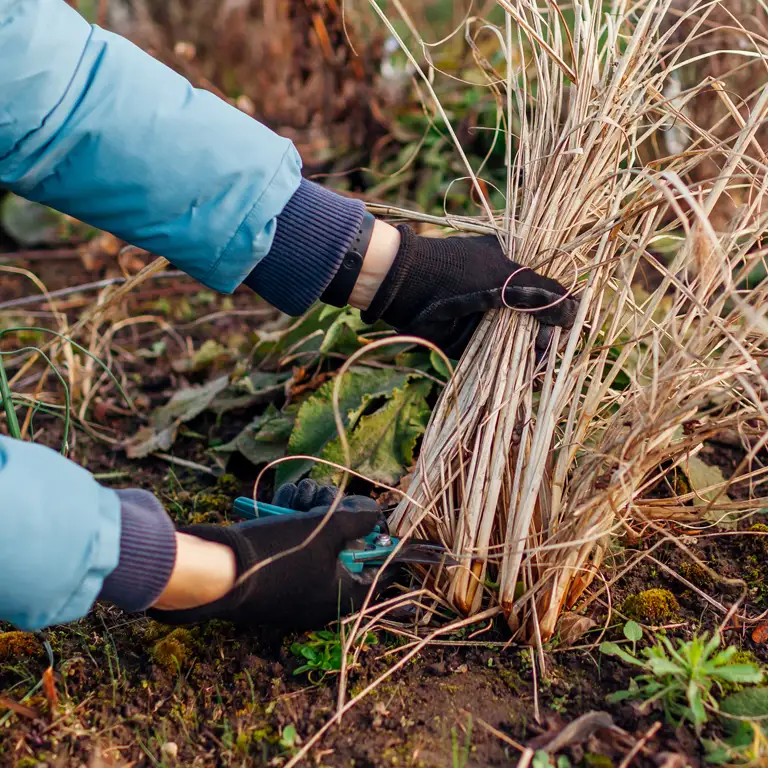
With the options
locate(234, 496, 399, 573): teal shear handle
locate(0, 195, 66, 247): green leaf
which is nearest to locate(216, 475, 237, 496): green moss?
locate(234, 496, 399, 573): teal shear handle

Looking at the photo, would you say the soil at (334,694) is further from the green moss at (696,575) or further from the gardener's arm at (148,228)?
the gardener's arm at (148,228)

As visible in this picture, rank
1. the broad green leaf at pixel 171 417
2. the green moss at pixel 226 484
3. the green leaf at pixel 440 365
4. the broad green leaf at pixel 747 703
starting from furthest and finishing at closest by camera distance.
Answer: the broad green leaf at pixel 171 417 < the green moss at pixel 226 484 < the green leaf at pixel 440 365 < the broad green leaf at pixel 747 703

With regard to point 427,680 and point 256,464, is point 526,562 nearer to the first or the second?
point 427,680

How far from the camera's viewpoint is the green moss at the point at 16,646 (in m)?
1.46

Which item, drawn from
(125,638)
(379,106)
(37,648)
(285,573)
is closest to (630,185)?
(285,573)

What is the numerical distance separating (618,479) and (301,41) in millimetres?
2761

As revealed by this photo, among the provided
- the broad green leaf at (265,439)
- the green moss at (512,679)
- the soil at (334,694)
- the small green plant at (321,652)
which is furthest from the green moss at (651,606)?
the broad green leaf at (265,439)

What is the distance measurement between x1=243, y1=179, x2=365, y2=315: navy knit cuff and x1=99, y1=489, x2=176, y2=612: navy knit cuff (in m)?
0.54

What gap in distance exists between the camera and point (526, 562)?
4.56 feet

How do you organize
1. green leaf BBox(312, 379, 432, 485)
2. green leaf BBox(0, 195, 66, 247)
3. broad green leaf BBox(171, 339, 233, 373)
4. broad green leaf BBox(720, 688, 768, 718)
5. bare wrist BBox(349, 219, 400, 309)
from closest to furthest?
1. broad green leaf BBox(720, 688, 768, 718)
2. bare wrist BBox(349, 219, 400, 309)
3. green leaf BBox(312, 379, 432, 485)
4. broad green leaf BBox(171, 339, 233, 373)
5. green leaf BBox(0, 195, 66, 247)

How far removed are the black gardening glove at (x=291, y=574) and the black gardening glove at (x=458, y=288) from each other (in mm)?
415

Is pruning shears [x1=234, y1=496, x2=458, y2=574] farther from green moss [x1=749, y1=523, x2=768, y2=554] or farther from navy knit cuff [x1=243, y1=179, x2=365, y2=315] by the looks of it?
green moss [x1=749, y1=523, x2=768, y2=554]

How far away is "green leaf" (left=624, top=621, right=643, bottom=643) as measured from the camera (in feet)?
4.50

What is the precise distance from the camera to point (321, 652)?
1.42 metres
